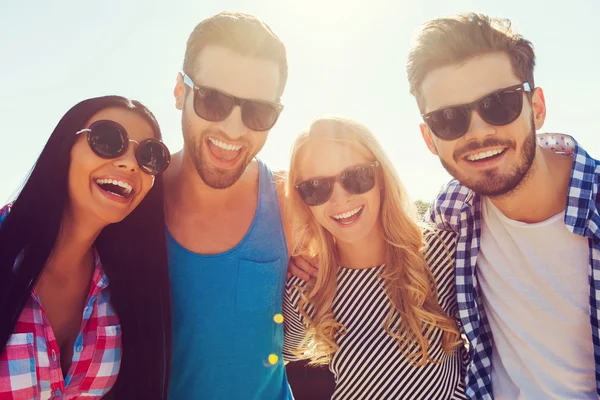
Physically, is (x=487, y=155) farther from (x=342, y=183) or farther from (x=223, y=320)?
(x=223, y=320)

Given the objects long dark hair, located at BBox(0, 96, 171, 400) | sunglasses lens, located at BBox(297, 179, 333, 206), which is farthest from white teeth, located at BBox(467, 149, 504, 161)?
long dark hair, located at BBox(0, 96, 171, 400)

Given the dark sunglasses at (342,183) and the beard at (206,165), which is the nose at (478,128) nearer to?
the dark sunglasses at (342,183)

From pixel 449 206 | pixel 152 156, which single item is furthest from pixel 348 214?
pixel 152 156

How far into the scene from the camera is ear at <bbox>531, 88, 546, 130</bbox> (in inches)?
89.4

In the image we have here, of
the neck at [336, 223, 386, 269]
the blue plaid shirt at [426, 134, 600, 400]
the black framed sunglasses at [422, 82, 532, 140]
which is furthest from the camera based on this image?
the neck at [336, 223, 386, 269]

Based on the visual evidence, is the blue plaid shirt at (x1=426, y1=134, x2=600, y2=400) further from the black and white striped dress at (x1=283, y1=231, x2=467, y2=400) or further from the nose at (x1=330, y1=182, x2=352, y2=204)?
the nose at (x1=330, y1=182, x2=352, y2=204)

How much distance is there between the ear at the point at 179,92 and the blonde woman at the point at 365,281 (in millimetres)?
854

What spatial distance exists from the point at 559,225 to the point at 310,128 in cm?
160

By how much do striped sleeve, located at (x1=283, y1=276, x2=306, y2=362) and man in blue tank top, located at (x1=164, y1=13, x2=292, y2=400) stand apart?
2.9 inches

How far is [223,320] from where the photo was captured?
230 cm

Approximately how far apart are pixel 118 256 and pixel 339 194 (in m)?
1.39

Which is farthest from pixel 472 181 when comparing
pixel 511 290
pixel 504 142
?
pixel 511 290

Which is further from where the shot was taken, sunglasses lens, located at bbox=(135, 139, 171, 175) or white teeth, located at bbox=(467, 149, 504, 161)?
white teeth, located at bbox=(467, 149, 504, 161)

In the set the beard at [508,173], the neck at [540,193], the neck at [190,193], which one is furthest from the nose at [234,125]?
the neck at [540,193]
